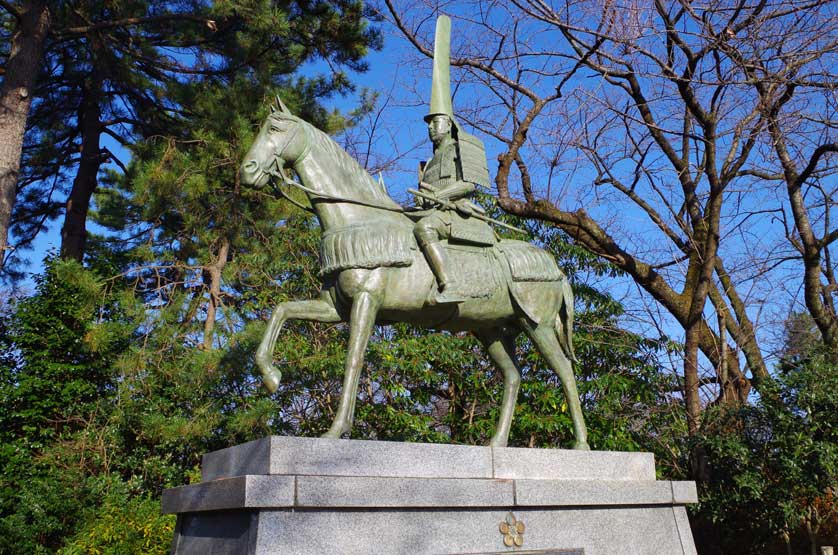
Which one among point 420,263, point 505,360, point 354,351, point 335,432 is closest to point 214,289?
point 505,360

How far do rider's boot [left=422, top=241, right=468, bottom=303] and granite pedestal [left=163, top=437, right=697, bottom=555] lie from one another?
1.14m

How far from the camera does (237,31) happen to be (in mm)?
13109

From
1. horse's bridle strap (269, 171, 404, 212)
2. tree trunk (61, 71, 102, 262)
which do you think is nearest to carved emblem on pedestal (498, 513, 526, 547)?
horse's bridle strap (269, 171, 404, 212)

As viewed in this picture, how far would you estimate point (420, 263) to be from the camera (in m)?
5.68

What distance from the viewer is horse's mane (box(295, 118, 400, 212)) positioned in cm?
564

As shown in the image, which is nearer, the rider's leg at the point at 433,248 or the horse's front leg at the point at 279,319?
the horse's front leg at the point at 279,319

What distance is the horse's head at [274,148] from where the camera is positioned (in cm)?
542

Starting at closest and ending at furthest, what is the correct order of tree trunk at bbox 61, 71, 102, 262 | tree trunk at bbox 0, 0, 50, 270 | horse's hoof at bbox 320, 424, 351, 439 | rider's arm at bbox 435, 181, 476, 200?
horse's hoof at bbox 320, 424, 351, 439
rider's arm at bbox 435, 181, 476, 200
tree trunk at bbox 0, 0, 50, 270
tree trunk at bbox 61, 71, 102, 262

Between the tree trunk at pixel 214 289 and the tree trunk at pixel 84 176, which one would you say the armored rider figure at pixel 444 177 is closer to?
the tree trunk at pixel 214 289

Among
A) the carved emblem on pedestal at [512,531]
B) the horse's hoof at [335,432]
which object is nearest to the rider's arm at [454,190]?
the horse's hoof at [335,432]

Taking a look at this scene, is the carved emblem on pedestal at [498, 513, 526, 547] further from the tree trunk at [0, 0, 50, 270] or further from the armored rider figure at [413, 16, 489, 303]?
the tree trunk at [0, 0, 50, 270]

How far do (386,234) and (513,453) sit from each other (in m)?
1.76

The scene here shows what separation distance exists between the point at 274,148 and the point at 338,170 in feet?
1.62

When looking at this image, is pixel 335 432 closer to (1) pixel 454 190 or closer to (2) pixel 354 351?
(2) pixel 354 351
